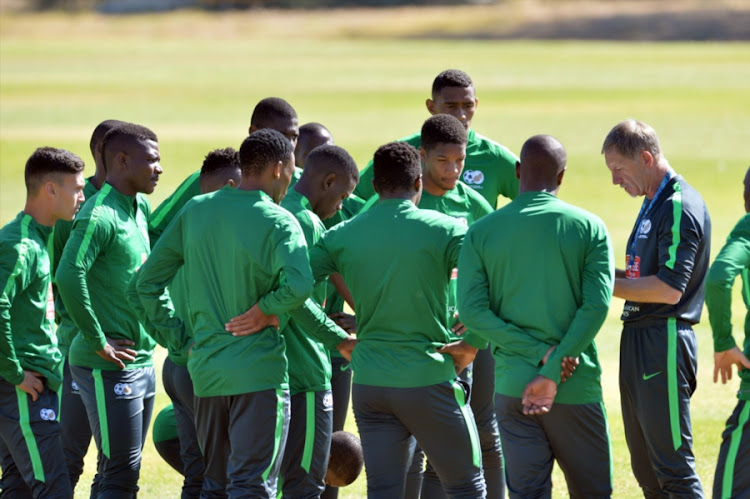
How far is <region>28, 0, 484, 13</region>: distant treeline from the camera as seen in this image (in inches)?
4223

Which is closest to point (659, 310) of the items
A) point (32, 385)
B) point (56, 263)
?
point (32, 385)

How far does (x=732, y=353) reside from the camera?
618 centimetres

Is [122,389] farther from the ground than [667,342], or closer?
closer

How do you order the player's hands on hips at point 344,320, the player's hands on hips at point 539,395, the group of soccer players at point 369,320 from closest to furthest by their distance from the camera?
the player's hands on hips at point 539,395 → the group of soccer players at point 369,320 → the player's hands on hips at point 344,320

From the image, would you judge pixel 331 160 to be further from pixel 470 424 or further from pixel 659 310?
pixel 659 310

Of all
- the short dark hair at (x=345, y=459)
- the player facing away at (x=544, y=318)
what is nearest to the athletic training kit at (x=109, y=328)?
the short dark hair at (x=345, y=459)

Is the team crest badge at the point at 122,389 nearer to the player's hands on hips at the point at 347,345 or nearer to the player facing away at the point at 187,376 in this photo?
the player facing away at the point at 187,376

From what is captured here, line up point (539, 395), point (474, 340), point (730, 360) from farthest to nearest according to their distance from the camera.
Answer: point (730, 360) → point (474, 340) → point (539, 395)

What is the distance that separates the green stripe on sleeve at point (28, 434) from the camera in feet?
20.1

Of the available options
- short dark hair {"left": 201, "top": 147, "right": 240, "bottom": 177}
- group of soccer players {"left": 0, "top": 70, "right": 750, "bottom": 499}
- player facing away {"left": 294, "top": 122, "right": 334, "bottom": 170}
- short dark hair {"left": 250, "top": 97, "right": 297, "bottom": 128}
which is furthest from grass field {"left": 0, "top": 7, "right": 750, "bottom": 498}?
short dark hair {"left": 250, "top": 97, "right": 297, "bottom": 128}

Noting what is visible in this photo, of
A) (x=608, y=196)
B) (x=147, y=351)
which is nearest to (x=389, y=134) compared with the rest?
(x=608, y=196)

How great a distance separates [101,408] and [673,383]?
3344mm

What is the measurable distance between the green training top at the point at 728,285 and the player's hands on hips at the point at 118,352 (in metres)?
3.43

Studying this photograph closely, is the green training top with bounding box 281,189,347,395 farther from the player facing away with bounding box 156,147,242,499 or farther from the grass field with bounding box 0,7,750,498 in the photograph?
the grass field with bounding box 0,7,750,498
